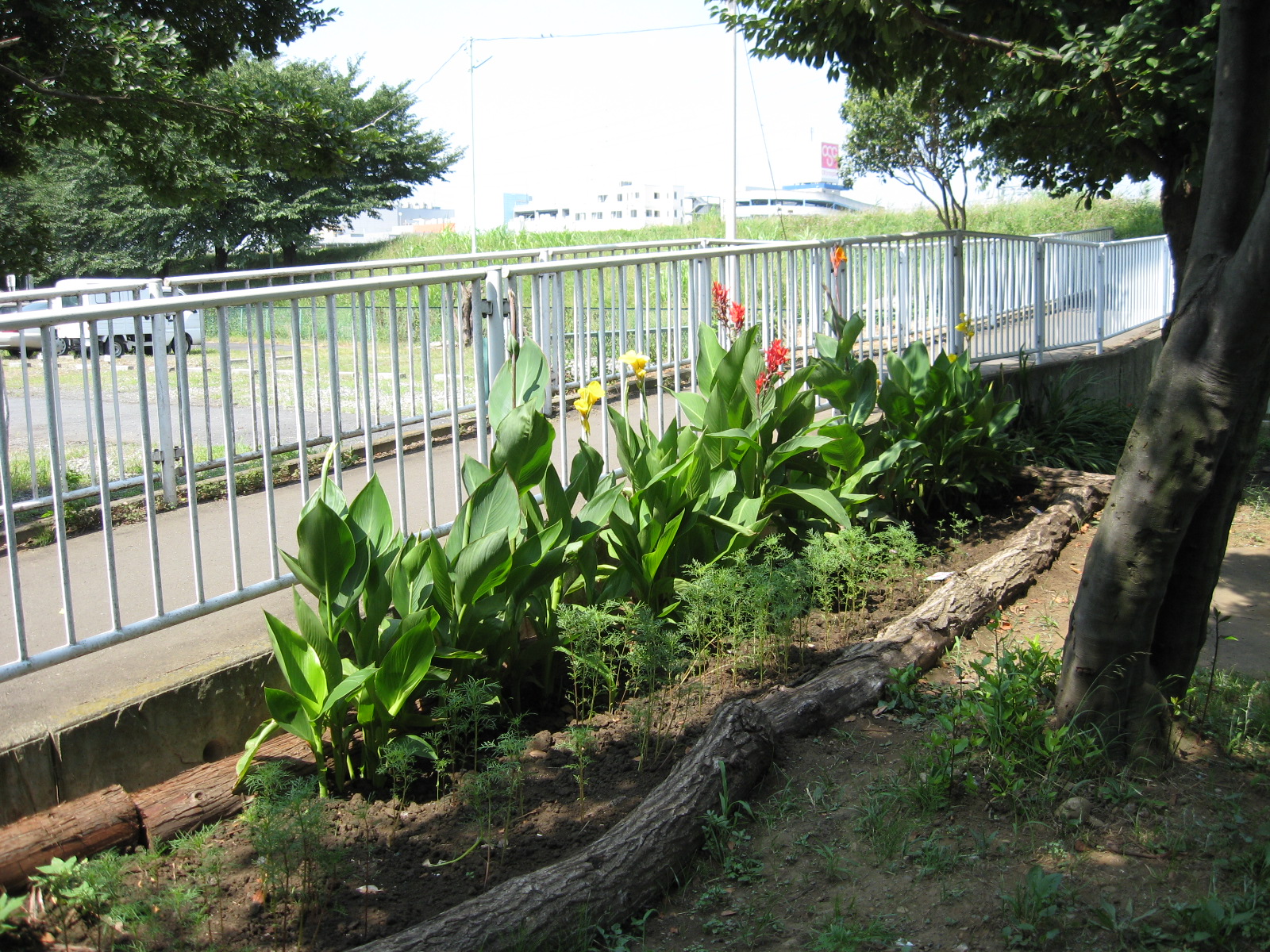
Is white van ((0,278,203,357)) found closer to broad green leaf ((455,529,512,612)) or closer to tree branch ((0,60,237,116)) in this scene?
tree branch ((0,60,237,116))

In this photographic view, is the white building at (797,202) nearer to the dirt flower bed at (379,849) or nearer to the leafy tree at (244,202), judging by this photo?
the leafy tree at (244,202)

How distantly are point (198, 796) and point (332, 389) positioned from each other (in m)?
1.60

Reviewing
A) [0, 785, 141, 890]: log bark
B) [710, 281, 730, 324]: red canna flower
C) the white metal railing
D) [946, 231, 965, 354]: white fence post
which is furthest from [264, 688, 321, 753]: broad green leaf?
[946, 231, 965, 354]: white fence post

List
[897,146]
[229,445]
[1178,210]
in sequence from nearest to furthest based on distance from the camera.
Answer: [229,445], [1178,210], [897,146]

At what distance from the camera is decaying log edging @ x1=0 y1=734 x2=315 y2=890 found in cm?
296

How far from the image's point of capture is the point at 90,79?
669 centimetres

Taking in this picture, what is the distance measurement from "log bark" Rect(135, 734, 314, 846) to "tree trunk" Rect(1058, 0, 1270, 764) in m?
2.69

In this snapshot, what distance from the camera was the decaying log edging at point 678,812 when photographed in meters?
2.61

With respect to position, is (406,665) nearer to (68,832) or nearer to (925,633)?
(68,832)

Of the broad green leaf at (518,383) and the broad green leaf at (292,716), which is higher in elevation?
the broad green leaf at (518,383)

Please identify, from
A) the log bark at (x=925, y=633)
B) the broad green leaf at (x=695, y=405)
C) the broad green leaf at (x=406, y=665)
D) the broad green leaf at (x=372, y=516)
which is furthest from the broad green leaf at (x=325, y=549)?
the broad green leaf at (x=695, y=405)

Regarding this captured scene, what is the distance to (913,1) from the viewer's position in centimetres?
645

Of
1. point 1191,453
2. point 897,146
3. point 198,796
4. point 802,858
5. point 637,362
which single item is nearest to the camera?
point 802,858

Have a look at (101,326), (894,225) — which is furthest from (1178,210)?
(894,225)
